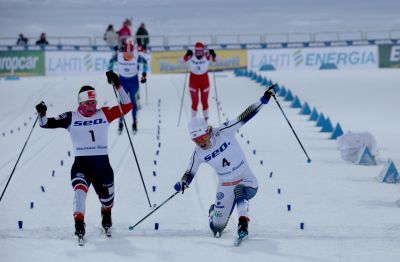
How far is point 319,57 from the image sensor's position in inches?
1559

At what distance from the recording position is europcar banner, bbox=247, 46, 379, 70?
39.3m

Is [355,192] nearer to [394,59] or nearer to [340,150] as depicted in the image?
[340,150]

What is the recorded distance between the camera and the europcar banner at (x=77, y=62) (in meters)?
37.9

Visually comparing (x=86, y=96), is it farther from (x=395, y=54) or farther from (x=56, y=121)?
(x=395, y=54)

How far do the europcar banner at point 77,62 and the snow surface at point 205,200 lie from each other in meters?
14.1

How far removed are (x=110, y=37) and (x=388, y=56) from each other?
1234 cm

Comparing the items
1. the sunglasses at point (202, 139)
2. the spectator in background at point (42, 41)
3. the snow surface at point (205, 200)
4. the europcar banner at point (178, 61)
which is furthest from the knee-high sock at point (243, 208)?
the spectator in background at point (42, 41)

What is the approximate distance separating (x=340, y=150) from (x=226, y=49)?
77.6 ft

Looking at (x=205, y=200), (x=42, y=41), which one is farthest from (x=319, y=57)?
(x=205, y=200)

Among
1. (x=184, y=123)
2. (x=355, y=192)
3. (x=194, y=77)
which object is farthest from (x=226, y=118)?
(x=355, y=192)

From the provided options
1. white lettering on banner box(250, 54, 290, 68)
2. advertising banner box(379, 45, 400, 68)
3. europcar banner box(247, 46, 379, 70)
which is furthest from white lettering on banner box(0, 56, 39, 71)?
advertising banner box(379, 45, 400, 68)

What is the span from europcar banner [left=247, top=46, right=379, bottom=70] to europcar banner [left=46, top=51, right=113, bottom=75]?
6772 millimetres

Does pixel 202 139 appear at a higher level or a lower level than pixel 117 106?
lower

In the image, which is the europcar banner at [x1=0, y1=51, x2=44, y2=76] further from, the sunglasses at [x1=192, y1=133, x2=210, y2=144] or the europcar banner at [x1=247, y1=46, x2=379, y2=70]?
the sunglasses at [x1=192, y1=133, x2=210, y2=144]
